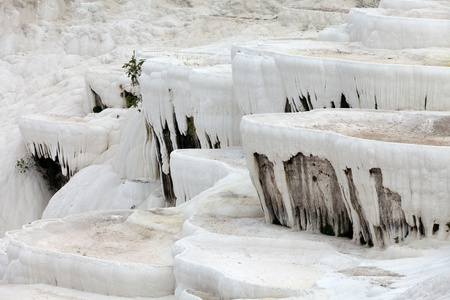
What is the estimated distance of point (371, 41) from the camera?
806 inches

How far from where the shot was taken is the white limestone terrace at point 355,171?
509 inches

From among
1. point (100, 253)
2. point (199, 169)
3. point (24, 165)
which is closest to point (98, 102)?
point (24, 165)

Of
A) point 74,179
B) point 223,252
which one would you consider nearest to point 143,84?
point 74,179

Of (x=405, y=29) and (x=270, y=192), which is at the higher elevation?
(x=405, y=29)

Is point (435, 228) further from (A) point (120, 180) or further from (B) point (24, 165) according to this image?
(B) point (24, 165)

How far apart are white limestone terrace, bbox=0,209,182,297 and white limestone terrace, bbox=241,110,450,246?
7.59 feet

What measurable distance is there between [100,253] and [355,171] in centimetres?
519

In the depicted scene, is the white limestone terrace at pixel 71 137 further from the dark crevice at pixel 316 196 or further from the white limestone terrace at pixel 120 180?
the dark crevice at pixel 316 196

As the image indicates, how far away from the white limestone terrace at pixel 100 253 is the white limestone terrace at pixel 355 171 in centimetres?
231

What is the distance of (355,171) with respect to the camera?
13.5 meters

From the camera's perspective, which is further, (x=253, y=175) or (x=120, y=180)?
(x=120, y=180)

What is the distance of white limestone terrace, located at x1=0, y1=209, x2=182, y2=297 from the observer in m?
14.6

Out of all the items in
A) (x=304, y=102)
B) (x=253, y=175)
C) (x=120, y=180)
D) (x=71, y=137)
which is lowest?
(x=120, y=180)

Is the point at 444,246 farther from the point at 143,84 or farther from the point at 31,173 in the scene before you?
the point at 31,173
